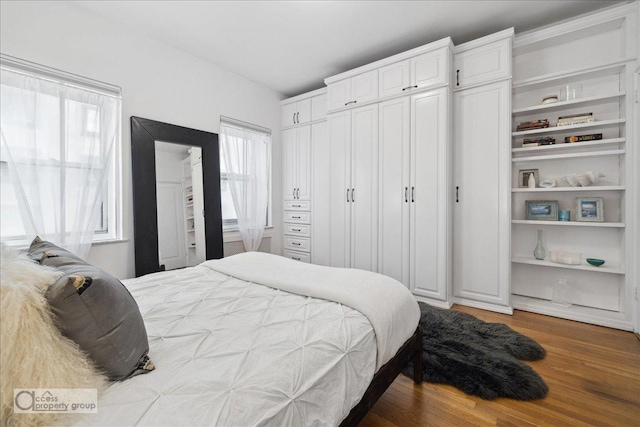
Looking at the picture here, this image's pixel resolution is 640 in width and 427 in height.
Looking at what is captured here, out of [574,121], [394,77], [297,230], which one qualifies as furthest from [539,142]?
[297,230]

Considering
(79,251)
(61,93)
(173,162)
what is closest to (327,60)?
(173,162)

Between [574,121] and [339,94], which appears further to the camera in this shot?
[339,94]

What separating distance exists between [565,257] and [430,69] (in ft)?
7.77

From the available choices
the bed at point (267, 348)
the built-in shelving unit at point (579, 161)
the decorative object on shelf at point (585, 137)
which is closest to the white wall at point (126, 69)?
the bed at point (267, 348)

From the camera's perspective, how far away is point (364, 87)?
3.44 m

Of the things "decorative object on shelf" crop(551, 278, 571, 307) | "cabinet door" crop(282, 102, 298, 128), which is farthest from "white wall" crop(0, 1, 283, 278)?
"decorative object on shelf" crop(551, 278, 571, 307)

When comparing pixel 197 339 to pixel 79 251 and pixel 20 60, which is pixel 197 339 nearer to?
pixel 79 251

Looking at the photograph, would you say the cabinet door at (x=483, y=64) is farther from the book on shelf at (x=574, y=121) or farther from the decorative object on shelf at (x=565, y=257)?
the decorative object on shelf at (x=565, y=257)

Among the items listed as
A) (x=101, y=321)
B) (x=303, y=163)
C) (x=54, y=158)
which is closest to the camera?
(x=101, y=321)

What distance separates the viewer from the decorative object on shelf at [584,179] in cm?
258

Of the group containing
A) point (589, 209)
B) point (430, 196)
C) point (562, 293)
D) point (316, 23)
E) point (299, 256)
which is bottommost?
point (562, 293)

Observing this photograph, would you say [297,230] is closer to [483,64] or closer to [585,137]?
[483,64]

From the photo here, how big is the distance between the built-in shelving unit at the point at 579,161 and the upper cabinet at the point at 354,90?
1494 mm

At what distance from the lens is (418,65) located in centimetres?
304
